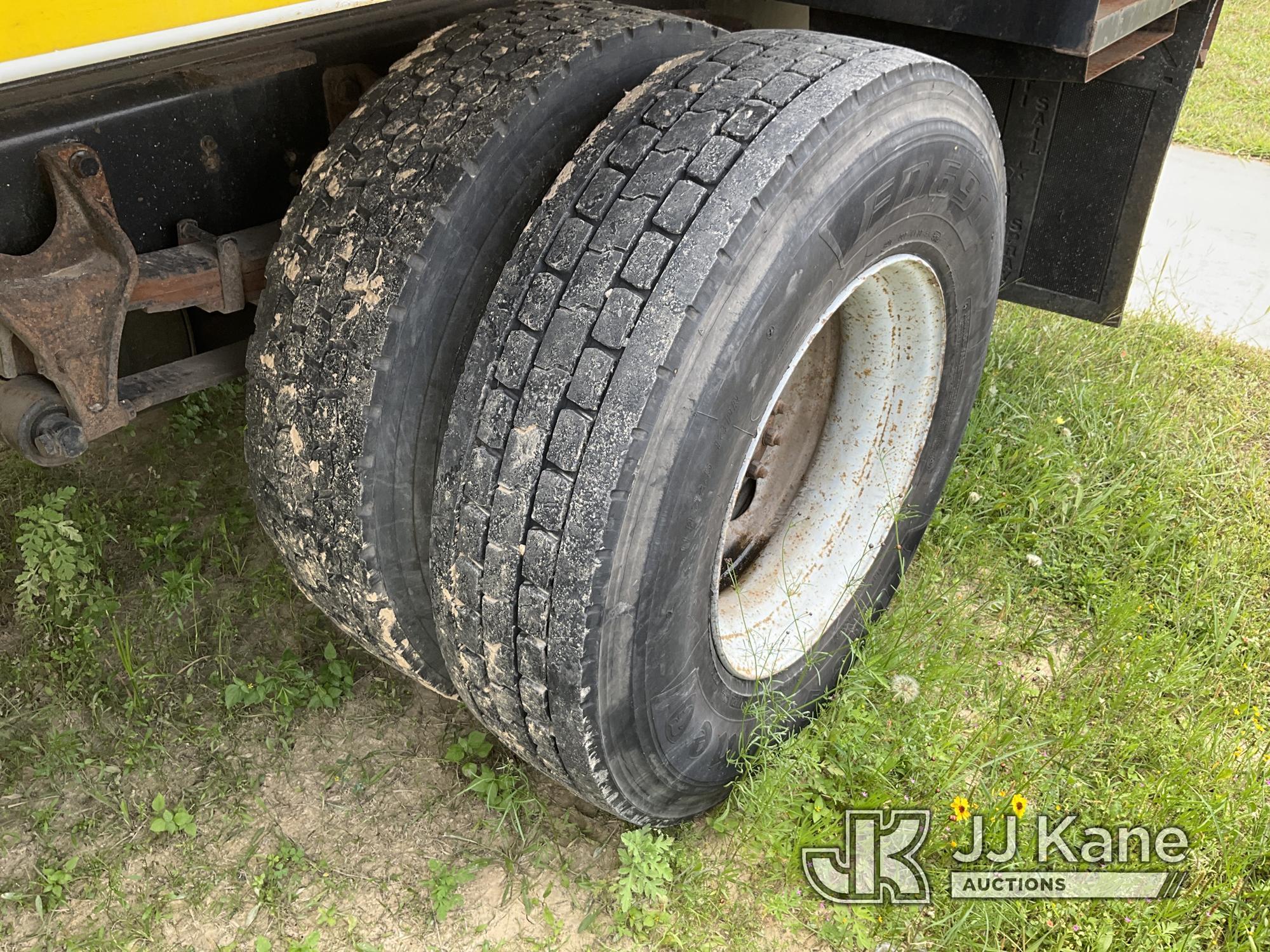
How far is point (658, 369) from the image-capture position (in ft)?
4.84

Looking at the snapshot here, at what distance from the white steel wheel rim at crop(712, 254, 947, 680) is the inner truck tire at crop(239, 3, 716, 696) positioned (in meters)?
0.71

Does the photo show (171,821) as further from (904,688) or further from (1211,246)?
(1211,246)

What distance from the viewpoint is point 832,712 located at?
2289mm

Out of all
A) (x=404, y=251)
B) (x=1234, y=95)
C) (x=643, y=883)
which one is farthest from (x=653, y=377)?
(x=1234, y=95)

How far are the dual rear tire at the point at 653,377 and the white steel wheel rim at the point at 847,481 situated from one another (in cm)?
16

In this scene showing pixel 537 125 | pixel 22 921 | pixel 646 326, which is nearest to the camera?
pixel 646 326

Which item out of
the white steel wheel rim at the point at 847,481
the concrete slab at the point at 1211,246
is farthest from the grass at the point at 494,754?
the concrete slab at the point at 1211,246

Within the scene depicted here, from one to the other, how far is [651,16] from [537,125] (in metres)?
0.33

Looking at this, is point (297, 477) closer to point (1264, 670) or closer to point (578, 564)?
point (578, 564)

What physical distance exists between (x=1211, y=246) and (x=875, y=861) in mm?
3982

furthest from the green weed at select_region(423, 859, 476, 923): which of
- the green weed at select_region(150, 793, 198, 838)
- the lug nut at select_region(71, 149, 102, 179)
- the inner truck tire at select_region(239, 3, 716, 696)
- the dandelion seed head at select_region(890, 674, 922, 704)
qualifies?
the lug nut at select_region(71, 149, 102, 179)

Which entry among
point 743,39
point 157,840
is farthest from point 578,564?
point 157,840

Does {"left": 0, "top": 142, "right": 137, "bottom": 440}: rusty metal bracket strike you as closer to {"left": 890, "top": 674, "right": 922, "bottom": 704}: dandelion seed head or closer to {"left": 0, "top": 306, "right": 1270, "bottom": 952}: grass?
{"left": 0, "top": 306, "right": 1270, "bottom": 952}: grass

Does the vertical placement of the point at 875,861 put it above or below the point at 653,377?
below
